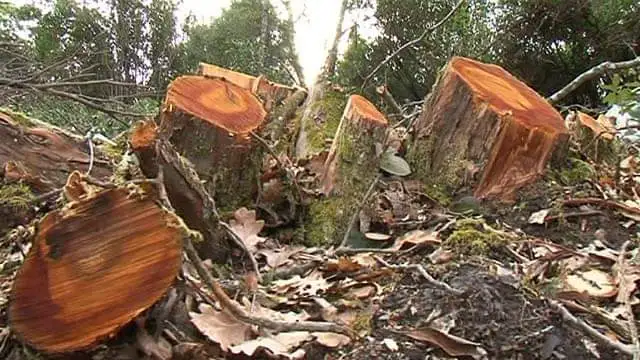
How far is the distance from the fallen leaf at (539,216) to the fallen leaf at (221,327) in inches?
41.6

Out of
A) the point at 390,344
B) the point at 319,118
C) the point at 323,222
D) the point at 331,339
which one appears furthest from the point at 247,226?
the point at 319,118

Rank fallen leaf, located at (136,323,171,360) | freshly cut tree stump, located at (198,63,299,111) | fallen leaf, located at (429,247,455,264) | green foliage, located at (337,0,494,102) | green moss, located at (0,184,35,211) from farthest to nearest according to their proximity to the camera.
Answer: green foliage, located at (337,0,494,102)
freshly cut tree stump, located at (198,63,299,111)
green moss, located at (0,184,35,211)
fallen leaf, located at (429,247,455,264)
fallen leaf, located at (136,323,171,360)

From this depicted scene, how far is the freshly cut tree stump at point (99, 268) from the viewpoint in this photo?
4.20ft

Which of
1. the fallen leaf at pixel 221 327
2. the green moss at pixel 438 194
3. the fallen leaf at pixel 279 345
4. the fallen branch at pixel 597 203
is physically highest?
the fallen branch at pixel 597 203

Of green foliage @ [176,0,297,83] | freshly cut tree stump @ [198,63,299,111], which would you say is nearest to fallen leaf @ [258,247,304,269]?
freshly cut tree stump @ [198,63,299,111]

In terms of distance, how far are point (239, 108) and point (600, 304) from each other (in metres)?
1.25

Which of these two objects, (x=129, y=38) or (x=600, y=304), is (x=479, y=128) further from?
(x=129, y=38)

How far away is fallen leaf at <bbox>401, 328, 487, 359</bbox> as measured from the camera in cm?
128

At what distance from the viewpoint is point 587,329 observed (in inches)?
53.0

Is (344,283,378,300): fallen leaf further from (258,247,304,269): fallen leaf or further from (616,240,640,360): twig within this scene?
(616,240,640,360): twig

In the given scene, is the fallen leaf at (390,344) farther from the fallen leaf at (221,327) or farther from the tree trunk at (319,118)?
the tree trunk at (319,118)

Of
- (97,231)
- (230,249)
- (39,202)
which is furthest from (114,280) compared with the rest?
(39,202)

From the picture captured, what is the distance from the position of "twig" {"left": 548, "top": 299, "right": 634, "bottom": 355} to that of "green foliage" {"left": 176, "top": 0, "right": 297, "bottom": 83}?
998 cm

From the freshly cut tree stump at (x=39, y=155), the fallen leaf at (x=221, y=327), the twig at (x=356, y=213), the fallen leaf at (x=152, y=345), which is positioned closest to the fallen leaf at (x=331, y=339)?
the fallen leaf at (x=221, y=327)
